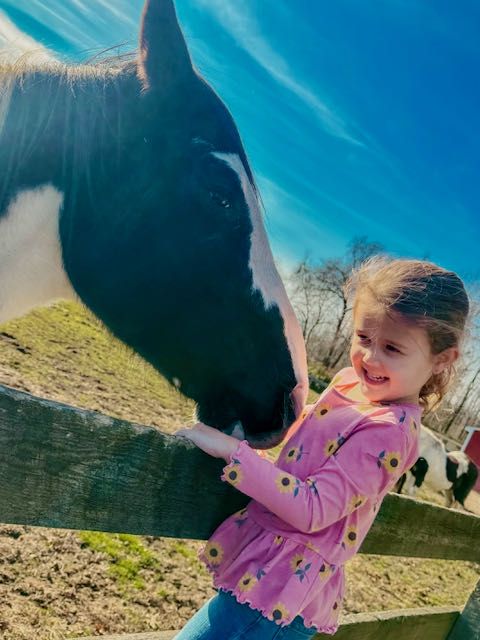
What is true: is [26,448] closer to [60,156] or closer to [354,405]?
[354,405]

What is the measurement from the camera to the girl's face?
1664 mm

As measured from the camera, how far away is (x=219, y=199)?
7.29 ft

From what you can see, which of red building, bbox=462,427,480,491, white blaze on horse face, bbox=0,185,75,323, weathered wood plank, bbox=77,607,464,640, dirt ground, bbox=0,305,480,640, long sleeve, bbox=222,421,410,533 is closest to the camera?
long sleeve, bbox=222,421,410,533

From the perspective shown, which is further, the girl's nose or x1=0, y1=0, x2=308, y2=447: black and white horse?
x1=0, y1=0, x2=308, y2=447: black and white horse

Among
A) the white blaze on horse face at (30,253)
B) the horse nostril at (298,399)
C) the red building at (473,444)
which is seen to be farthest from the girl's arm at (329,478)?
the red building at (473,444)

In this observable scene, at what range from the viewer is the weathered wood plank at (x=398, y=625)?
2389mm

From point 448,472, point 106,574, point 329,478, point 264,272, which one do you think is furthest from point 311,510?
point 448,472

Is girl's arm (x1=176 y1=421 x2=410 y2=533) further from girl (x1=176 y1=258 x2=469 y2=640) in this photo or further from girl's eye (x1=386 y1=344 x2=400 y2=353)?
girl's eye (x1=386 y1=344 x2=400 y2=353)

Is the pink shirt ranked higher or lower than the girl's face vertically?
lower

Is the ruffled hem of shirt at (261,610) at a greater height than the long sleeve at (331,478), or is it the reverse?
the long sleeve at (331,478)

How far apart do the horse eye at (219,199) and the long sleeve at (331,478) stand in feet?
3.69

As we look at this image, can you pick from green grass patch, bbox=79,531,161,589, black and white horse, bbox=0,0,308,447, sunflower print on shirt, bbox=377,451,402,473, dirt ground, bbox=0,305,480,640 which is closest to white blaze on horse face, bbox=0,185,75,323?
black and white horse, bbox=0,0,308,447

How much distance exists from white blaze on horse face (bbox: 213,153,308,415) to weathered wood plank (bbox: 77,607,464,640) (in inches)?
49.1

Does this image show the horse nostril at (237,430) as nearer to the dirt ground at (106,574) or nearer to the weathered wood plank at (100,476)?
the dirt ground at (106,574)
